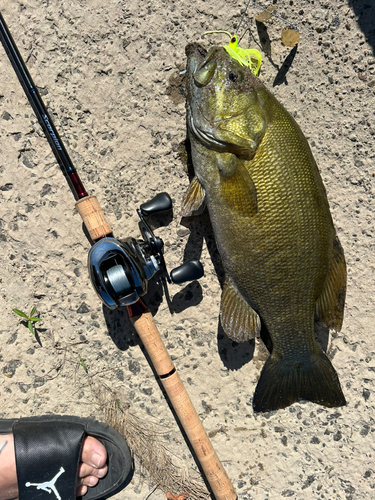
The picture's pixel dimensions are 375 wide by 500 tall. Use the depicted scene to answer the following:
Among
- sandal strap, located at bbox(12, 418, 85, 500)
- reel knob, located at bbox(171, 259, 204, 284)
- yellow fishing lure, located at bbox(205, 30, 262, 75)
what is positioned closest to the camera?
yellow fishing lure, located at bbox(205, 30, 262, 75)

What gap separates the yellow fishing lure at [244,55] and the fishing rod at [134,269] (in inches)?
30.0

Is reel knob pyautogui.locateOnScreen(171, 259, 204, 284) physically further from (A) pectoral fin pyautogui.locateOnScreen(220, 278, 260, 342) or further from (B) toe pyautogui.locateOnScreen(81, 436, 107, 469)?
(B) toe pyautogui.locateOnScreen(81, 436, 107, 469)

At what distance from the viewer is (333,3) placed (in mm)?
1855

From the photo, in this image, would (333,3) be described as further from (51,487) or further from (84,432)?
(51,487)

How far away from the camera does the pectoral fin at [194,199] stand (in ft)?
5.61

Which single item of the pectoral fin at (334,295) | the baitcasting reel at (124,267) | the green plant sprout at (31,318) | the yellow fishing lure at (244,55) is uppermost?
the yellow fishing lure at (244,55)

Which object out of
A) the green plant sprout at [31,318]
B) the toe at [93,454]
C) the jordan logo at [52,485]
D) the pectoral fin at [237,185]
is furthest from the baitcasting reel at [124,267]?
the jordan logo at [52,485]

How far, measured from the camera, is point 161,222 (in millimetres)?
1992

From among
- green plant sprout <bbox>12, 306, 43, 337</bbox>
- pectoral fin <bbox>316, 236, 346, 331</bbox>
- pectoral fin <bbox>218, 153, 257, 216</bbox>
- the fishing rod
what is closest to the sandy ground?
green plant sprout <bbox>12, 306, 43, 337</bbox>

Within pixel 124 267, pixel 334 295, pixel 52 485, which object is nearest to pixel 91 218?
pixel 124 267

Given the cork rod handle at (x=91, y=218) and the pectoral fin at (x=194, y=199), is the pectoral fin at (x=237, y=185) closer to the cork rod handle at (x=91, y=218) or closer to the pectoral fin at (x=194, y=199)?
the pectoral fin at (x=194, y=199)

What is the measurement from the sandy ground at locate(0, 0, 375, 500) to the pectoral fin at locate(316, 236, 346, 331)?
274 mm

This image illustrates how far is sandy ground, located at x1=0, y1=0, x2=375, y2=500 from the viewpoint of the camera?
1.88 metres

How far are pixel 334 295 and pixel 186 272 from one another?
0.79 meters
